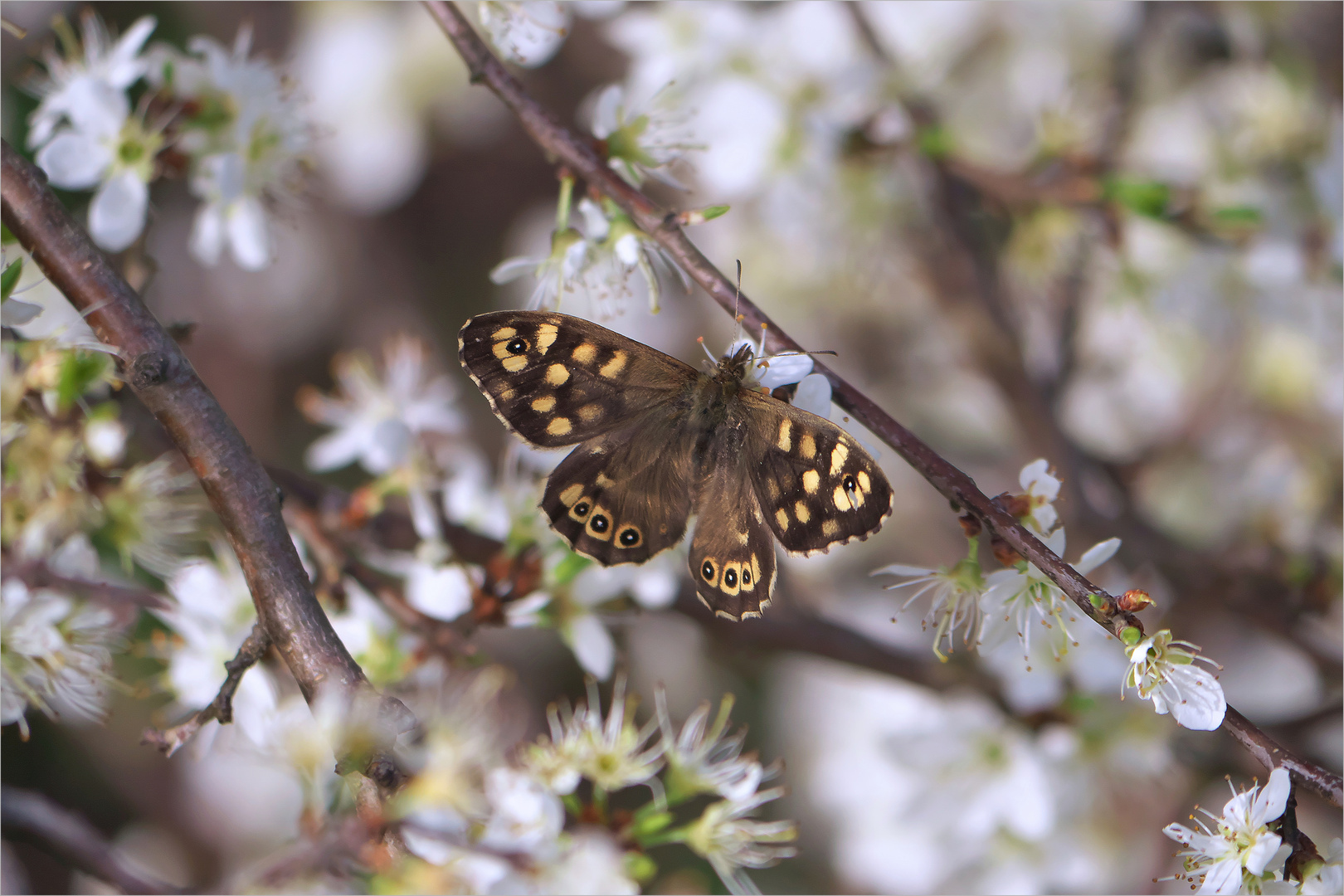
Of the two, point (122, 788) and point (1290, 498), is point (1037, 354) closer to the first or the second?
point (1290, 498)

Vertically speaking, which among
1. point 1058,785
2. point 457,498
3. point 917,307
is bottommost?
→ point 1058,785

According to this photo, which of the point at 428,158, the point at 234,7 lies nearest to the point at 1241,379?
the point at 428,158

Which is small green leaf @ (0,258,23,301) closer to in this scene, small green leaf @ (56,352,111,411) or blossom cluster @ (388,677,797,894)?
small green leaf @ (56,352,111,411)

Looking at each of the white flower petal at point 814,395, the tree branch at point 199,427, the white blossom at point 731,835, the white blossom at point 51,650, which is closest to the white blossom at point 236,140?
the tree branch at point 199,427

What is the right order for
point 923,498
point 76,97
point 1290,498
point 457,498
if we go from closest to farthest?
point 76,97 → point 457,498 → point 1290,498 → point 923,498

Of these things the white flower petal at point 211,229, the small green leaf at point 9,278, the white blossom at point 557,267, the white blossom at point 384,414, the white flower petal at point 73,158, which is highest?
the white flower petal at point 73,158

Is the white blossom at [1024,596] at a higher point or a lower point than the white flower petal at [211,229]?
lower

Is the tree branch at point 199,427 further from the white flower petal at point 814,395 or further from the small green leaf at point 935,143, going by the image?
the small green leaf at point 935,143
